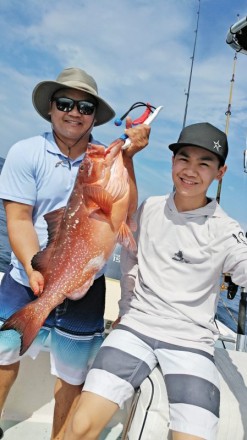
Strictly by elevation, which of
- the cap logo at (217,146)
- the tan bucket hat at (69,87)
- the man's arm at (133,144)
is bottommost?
the man's arm at (133,144)

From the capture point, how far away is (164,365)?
7.50ft

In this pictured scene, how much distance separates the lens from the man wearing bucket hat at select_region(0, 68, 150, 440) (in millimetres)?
2701

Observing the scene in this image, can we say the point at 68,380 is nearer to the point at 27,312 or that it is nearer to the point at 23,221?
the point at 27,312

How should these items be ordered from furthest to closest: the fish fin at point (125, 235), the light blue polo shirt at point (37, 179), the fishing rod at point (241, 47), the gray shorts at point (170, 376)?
the fishing rod at point (241, 47), the light blue polo shirt at point (37, 179), the fish fin at point (125, 235), the gray shorts at point (170, 376)

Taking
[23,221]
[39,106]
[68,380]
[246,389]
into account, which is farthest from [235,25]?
[68,380]

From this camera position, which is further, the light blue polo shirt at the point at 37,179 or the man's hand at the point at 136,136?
the light blue polo shirt at the point at 37,179

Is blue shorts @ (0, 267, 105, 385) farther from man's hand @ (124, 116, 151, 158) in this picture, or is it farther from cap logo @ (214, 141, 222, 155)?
cap logo @ (214, 141, 222, 155)

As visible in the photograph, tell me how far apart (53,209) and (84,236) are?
0.48m

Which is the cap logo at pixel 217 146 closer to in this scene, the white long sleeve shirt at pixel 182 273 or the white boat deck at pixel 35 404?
the white long sleeve shirt at pixel 182 273

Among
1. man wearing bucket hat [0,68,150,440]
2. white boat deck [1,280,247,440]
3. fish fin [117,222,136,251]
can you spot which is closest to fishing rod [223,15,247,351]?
white boat deck [1,280,247,440]

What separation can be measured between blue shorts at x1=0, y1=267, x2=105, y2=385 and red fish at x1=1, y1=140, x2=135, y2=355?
39 centimetres

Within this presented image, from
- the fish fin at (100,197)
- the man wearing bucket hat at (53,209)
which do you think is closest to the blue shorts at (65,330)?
the man wearing bucket hat at (53,209)

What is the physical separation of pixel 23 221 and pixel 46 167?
438 millimetres

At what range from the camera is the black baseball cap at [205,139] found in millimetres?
2582
